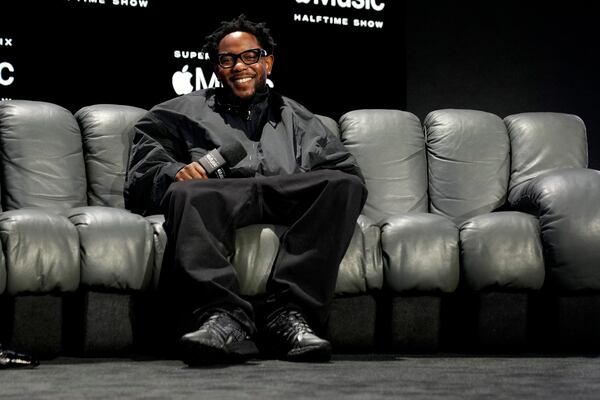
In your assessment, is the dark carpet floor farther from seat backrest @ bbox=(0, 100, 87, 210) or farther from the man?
seat backrest @ bbox=(0, 100, 87, 210)

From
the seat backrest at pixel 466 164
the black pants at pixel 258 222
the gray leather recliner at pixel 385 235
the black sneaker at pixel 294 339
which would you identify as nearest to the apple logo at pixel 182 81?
the gray leather recliner at pixel 385 235

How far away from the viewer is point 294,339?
106 inches

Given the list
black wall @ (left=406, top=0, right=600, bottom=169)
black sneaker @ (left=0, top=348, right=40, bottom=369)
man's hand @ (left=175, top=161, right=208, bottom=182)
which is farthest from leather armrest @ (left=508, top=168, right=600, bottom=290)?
black wall @ (left=406, top=0, right=600, bottom=169)

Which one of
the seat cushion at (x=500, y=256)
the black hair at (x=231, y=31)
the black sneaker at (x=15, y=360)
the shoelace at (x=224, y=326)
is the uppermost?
the black hair at (x=231, y=31)

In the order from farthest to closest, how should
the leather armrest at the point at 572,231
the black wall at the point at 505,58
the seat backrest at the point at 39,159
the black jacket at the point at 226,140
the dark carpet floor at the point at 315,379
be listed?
the black wall at the point at 505,58
the seat backrest at the point at 39,159
the black jacket at the point at 226,140
the leather armrest at the point at 572,231
the dark carpet floor at the point at 315,379

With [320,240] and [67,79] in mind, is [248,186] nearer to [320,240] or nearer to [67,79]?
[320,240]

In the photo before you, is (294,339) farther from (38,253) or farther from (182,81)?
(182,81)

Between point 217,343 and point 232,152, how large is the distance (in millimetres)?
815

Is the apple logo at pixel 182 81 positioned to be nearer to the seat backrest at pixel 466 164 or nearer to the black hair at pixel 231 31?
the black hair at pixel 231 31

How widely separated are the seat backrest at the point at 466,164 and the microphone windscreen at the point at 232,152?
929mm

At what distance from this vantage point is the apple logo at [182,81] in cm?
487

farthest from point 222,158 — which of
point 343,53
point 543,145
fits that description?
point 343,53

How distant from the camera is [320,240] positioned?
288 centimetres

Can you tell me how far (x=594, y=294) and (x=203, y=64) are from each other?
2.50 m
